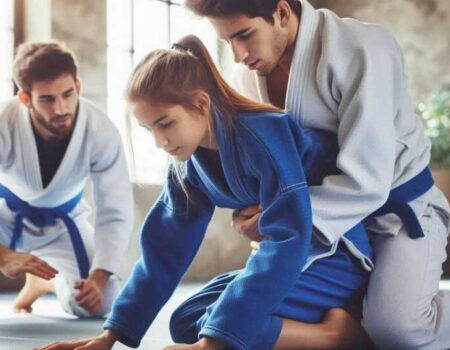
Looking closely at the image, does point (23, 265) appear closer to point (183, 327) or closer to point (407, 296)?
point (183, 327)

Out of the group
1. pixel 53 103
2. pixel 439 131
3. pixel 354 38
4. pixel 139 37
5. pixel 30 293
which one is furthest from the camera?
pixel 439 131

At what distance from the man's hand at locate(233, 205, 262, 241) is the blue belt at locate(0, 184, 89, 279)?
1.46 m

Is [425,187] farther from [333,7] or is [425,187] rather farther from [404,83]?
[333,7]

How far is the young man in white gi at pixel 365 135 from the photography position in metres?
1.81

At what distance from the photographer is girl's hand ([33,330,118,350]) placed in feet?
5.67

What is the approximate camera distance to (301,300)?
73.6 inches

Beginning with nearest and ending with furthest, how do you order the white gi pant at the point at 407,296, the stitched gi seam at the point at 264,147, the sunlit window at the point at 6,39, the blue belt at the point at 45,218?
the stitched gi seam at the point at 264,147
the white gi pant at the point at 407,296
the blue belt at the point at 45,218
the sunlit window at the point at 6,39

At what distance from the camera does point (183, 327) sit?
1.93m

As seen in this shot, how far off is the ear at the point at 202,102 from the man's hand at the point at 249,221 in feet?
0.84

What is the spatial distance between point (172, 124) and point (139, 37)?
13.7ft

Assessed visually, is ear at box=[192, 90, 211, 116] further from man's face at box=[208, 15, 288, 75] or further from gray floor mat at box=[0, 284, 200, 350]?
gray floor mat at box=[0, 284, 200, 350]

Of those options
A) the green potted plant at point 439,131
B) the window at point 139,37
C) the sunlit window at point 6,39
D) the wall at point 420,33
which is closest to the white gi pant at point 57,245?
the sunlit window at point 6,39

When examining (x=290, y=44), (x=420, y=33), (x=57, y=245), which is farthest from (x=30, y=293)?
(x=420, y=33)

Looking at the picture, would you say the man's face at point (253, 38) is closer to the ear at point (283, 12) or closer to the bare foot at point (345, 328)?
the ear at point (283, 12)
